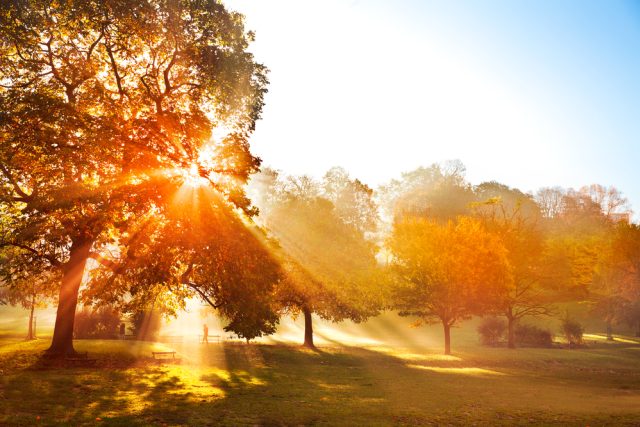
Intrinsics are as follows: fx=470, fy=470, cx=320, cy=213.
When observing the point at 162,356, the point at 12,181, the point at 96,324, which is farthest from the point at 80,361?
the point at 96,324

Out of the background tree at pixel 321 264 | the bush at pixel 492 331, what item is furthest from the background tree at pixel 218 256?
the bush at pixel 492 331

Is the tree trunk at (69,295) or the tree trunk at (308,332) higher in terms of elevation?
the tree trunk at (69,295)

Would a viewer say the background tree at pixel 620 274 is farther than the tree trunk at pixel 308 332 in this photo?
Yes

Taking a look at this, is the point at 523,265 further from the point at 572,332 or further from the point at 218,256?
the point at 218,256

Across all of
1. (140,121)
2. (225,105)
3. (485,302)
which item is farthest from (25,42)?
(485,302)

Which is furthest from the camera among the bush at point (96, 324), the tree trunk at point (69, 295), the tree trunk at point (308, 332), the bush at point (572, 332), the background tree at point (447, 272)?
the bush at point (572, 332)

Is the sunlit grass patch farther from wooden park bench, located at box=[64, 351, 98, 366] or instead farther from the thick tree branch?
the thick tree branch

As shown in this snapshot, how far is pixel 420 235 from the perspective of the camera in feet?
149

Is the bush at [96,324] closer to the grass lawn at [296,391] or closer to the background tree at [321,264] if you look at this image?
the grass lawn at [296,391]

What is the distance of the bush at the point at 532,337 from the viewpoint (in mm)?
55634

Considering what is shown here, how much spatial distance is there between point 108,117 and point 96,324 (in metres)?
27.1

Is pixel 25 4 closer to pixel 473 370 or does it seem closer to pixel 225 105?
pixel 225 105

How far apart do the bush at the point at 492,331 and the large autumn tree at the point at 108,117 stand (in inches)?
1780

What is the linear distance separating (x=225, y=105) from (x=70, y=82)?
28.0ft
